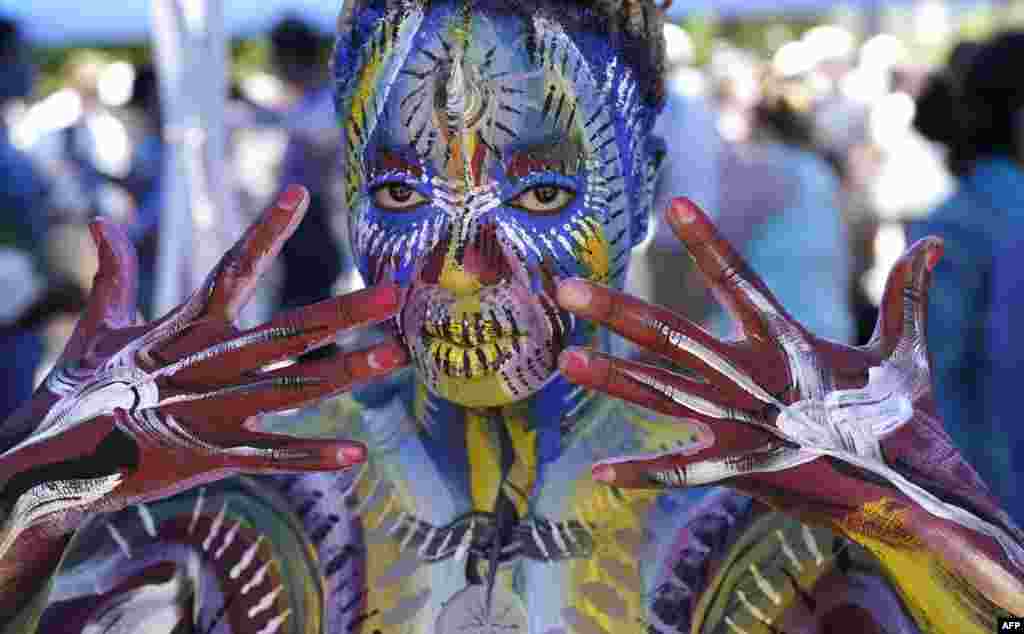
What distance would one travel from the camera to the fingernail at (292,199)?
200cm

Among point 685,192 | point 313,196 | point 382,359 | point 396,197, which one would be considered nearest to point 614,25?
point 396,197

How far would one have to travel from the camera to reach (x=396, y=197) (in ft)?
6.98

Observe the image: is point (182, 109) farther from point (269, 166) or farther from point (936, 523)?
point (936, 523)

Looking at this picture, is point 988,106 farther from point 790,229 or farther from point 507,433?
point 507,433

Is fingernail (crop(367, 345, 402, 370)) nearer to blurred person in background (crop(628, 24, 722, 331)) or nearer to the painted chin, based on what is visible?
the painted chin

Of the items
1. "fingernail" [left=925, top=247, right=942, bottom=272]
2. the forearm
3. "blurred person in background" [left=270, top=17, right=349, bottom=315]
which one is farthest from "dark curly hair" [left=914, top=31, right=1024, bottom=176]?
the forearm

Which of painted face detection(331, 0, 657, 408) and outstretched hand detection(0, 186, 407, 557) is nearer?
outstretched hand detection(0, 186, 407, 557)

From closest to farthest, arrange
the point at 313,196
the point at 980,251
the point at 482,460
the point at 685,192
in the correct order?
the point at 482,460
the point at 980,251
the point at 685,192
the point at 313,196

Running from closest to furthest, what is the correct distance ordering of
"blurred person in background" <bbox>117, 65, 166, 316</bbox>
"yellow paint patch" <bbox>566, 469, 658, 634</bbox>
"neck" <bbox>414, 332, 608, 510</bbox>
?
"yellow paint patch" <bbox>566, 469, 658, 634</bbox> → "neck" <bbox>414, 332, 608, 510</bbox> → "blurred person in background" <bbox>117, 65, 166, 316</bbox>

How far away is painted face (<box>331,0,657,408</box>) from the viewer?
206 cm

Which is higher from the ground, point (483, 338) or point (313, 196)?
point (313, 196)

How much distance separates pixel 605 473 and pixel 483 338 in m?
0.26

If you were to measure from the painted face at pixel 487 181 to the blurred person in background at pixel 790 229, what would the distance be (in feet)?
10.2

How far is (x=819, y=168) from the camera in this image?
6.43m
